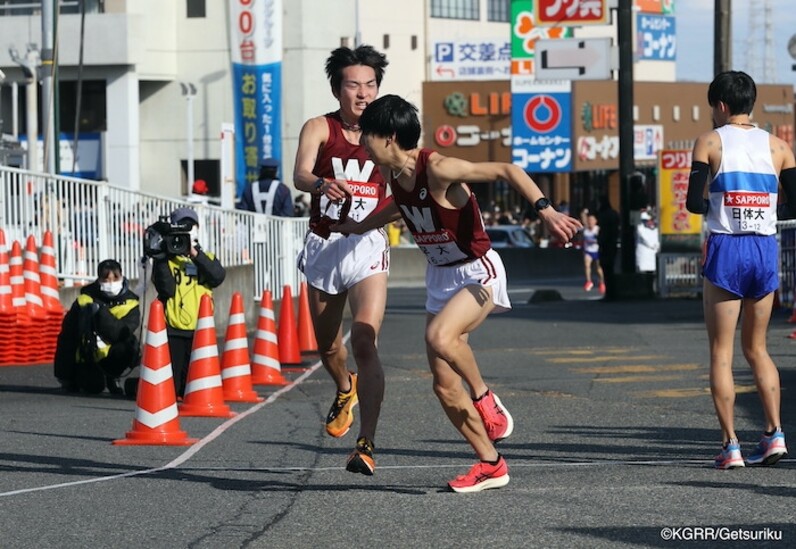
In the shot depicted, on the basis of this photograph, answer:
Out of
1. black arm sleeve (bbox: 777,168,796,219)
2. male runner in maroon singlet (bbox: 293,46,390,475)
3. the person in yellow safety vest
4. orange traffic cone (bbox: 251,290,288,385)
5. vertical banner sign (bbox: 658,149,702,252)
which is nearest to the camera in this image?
black arm sleeve (bbox: 777,168,796,219)

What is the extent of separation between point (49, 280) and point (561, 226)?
1154 cm

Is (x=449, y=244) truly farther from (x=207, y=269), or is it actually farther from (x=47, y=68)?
(x=47, y=68)

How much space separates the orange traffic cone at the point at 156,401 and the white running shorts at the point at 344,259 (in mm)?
1680

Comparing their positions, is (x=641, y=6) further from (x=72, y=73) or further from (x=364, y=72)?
(x=364, y=72)

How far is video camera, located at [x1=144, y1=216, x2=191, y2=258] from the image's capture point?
44.7 ft

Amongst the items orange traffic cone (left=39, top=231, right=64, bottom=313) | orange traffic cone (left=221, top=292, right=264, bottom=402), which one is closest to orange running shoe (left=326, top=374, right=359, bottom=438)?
orange traffic cone (left=221, top=292, right=264, bottom=402)

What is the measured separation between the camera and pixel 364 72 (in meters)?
9.27

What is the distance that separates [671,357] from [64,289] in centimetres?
635

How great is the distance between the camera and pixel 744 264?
8555 mm

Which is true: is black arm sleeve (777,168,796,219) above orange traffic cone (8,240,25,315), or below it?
above

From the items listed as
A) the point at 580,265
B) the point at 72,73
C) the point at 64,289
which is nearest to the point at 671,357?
the point at 64,289

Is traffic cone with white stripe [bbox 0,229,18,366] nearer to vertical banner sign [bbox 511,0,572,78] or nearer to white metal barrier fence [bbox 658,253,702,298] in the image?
white metal barrier fence [bbox 658,253,702,298]

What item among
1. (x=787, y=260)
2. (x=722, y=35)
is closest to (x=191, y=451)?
(x=787, y=260)

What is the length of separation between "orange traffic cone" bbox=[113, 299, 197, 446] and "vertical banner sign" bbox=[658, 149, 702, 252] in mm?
20169
